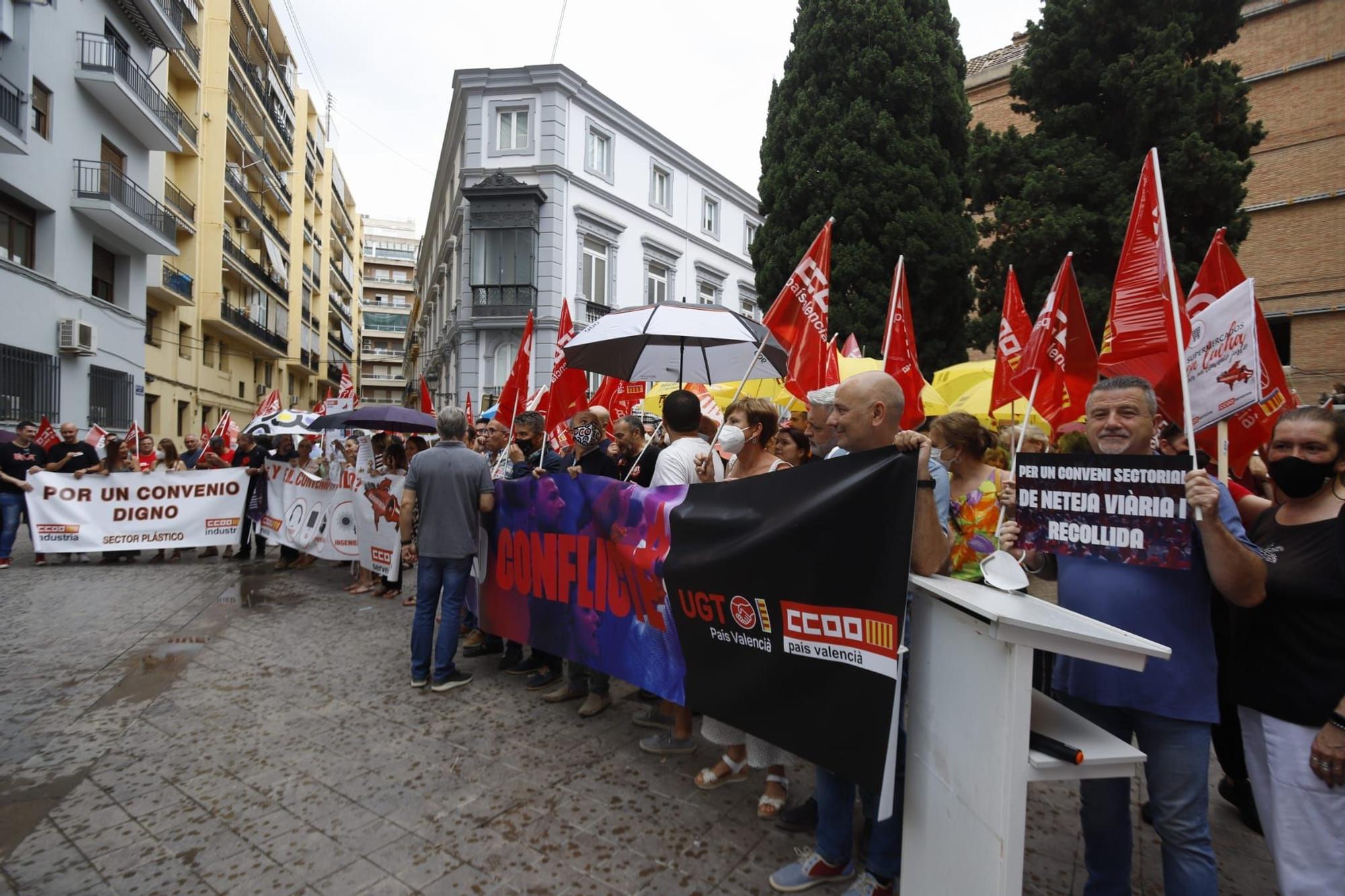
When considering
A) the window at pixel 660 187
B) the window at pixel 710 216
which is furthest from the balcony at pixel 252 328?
the window at pixel 710 216

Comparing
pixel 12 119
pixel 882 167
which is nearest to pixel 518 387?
pixel 882 167

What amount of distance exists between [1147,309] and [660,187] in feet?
94.2

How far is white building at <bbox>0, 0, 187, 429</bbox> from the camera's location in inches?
615

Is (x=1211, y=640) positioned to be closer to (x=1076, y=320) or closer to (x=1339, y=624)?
(x=1339, y=624)

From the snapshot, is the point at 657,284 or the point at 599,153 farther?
the point at 657,284

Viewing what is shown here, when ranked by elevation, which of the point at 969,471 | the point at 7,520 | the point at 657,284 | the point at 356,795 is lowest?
the point at 356,795

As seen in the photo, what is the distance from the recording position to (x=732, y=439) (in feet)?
13.1

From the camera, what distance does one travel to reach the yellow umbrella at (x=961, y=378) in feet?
32.2

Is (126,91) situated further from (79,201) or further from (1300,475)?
(1300,475)

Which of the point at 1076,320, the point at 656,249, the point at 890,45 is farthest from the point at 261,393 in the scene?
the point at 1076,320

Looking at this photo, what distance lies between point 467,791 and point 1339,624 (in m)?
3.58

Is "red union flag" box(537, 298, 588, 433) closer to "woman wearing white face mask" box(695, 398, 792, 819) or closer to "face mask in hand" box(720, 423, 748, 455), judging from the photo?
"woman wearing white face mask" box(695, 398, 792, 819)

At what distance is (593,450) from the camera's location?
502cm

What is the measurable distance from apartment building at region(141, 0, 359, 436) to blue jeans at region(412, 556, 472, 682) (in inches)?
874
